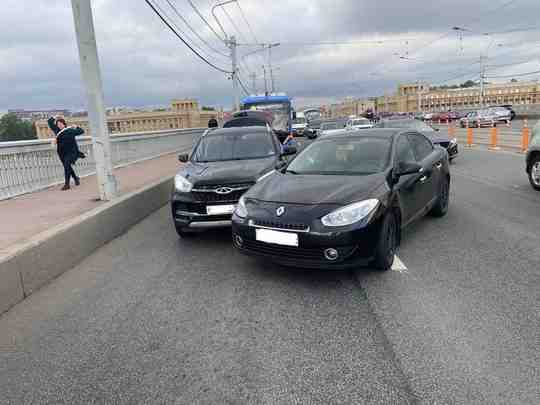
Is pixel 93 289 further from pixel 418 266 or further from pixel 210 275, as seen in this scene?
pixel 418 266

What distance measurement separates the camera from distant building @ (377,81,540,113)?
95375 millimetres

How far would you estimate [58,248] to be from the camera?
199 inches

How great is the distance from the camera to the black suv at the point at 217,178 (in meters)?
5.80

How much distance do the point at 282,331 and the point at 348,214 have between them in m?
1.36

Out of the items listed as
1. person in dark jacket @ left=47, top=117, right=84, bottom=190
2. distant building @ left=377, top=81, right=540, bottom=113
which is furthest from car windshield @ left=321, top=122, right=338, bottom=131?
distant building @ left=377, top=81, right=540, bottom=113

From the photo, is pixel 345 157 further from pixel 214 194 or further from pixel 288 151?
pixel 288 151

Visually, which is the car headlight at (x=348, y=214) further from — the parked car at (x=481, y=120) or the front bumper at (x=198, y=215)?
the parked car at (x=481, y=120)

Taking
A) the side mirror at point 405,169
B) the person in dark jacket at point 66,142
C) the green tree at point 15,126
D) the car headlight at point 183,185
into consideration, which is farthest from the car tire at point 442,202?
the green tree at point 15,126

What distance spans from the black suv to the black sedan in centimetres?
81

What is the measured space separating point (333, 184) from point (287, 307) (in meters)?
1.53

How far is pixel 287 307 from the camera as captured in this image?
3766mm

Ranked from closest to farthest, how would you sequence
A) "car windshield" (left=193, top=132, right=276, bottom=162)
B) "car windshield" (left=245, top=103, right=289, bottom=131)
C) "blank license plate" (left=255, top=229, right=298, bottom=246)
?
"blank license plate" (left=255, top=229, right=298, bottom=246)
"car windshield" (left=193, top=132, right=276, bottom=162)
"car windshield" (left=245, top=103, right=289, bottom=131)

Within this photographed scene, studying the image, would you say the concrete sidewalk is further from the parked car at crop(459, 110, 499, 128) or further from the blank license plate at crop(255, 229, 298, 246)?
the parked car at crop(459, 110, 499, 128)

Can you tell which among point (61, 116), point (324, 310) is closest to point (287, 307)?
point (324, 310)
